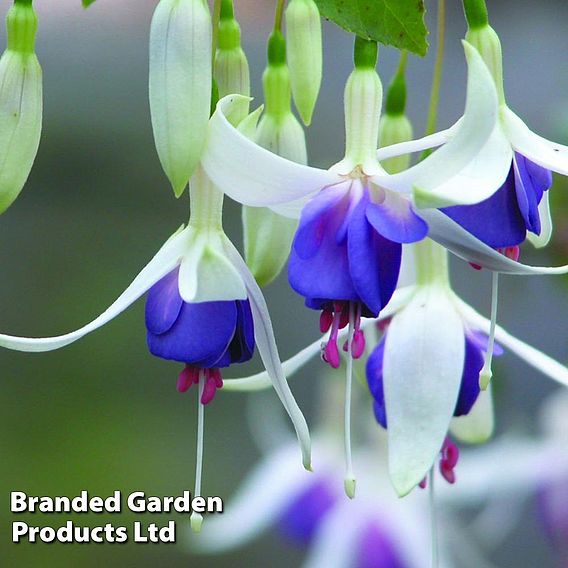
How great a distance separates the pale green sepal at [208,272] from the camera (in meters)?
0.71

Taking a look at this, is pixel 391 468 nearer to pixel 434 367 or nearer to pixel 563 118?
pixel 434 367

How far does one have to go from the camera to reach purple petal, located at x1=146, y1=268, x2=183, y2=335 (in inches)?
29.4

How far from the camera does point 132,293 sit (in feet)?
2.42

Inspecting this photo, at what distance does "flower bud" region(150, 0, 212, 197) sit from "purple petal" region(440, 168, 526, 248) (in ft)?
0.57

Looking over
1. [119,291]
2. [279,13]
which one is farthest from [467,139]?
[119,291]

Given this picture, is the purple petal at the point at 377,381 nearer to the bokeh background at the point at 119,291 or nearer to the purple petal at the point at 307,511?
the purple petal at the point at 307,511

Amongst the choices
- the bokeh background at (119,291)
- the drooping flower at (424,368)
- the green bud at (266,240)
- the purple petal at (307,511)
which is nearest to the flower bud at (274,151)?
the green bud at (266,240)

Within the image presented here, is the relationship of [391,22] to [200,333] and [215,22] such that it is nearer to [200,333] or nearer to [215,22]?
[215,22]

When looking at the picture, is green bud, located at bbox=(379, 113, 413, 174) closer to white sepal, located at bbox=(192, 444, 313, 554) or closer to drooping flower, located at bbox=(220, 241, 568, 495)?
drooping flower, located at bbox=(220, 241, 568, 495)

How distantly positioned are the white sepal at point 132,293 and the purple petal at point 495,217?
7.3 inches

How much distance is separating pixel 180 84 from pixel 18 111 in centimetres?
13

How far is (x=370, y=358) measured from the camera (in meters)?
0.89

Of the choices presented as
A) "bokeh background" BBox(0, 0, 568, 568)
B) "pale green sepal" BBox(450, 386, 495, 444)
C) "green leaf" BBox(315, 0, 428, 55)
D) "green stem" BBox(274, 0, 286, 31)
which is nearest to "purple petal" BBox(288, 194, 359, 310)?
"green leaf" BBox(315, 0, 428, 55)

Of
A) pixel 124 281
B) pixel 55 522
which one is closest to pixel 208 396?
pixel 55 522
